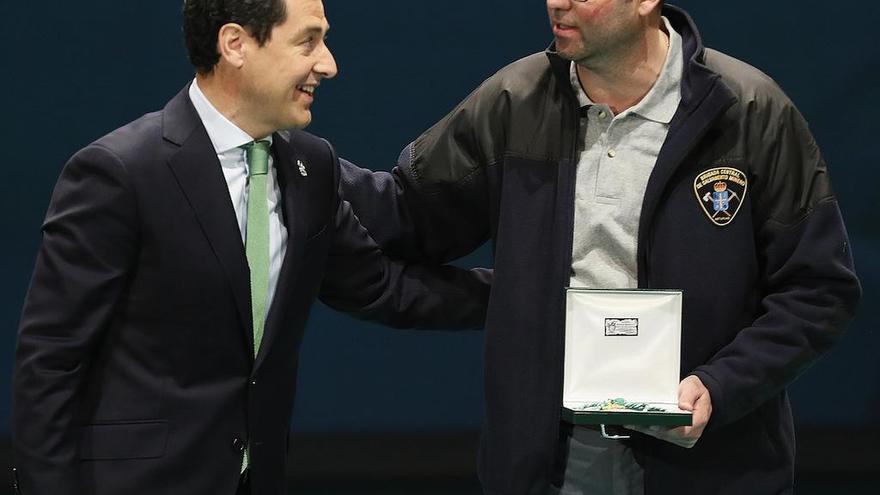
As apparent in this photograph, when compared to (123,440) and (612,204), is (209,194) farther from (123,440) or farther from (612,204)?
(612,204)

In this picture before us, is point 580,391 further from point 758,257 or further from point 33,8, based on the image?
point 33,8

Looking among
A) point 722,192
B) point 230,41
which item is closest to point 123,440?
point 230,41

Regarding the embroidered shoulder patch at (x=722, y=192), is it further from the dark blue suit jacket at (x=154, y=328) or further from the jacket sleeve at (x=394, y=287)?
the dark blue suit jacket at (x=154, y=328)

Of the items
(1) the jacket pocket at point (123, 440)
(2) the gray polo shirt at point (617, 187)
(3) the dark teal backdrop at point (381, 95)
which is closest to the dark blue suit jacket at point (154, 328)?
(1) the jacket pocket at point (123, 440)

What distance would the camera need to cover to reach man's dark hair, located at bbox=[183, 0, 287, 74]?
222 cm

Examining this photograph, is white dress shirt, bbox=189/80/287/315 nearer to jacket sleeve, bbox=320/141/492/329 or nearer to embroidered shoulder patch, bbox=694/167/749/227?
jacket sleeve, bbox=320/141/492/329

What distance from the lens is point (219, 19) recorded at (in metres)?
2.23

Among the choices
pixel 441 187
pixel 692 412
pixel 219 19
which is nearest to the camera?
pixel 219 19

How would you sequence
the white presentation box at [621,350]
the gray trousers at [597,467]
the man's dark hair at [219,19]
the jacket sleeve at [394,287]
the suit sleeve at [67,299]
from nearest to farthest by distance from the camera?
the suit sleeve at [67,299] → the man's dark hair at [219,19] → the white presentation box at [621,350] → the gray trousers at [597,467] → the jacket sleeve at [394,287]

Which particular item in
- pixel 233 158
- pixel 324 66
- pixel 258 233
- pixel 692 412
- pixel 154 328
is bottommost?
pixel 692 412

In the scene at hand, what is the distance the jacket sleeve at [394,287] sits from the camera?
8.41 feet

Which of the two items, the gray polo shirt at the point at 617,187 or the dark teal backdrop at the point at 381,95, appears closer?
the gray polo shirt at the point at 617,187

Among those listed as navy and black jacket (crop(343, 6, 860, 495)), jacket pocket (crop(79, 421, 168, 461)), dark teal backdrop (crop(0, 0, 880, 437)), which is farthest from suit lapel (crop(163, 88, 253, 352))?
dark teal backdrop (crop(0, 0, 880, 437))

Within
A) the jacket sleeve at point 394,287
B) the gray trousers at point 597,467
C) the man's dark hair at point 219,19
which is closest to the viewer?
the man's dark hair at point 219,19
